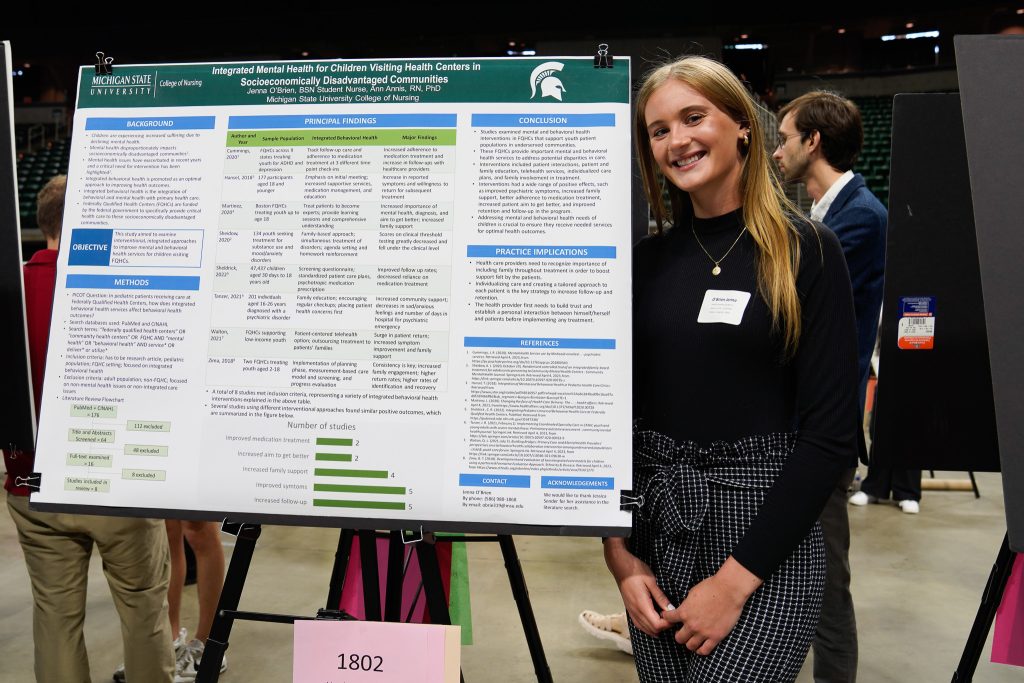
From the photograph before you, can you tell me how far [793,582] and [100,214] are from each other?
1315mm

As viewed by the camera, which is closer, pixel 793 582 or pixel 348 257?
pixel 793 582

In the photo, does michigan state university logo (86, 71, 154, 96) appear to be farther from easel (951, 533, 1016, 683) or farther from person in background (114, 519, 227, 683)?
easel (951, 533, 1016, 683)

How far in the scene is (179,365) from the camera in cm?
134

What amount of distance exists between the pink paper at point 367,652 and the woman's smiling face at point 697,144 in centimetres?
82

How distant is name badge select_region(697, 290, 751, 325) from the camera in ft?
3.92

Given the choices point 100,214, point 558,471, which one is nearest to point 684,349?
point 558,471

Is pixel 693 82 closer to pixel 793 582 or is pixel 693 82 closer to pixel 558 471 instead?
pixel 558 471

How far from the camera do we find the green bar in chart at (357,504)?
1296mm

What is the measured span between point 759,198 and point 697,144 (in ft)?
0.43

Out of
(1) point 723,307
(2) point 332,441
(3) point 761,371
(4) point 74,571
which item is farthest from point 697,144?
(4) point 74,571

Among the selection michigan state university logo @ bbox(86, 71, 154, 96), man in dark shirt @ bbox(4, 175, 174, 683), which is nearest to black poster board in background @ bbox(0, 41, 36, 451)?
michigan state university logo @ bbox(86, 71, 154, 96)

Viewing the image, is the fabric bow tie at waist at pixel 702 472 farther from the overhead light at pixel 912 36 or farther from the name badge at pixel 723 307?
the overhead light at pixel 912 36

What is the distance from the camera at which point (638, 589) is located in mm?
1251

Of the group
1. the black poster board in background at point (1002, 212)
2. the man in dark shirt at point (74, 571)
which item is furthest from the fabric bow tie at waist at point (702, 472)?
the man in dark shirt at point (74, 571)
